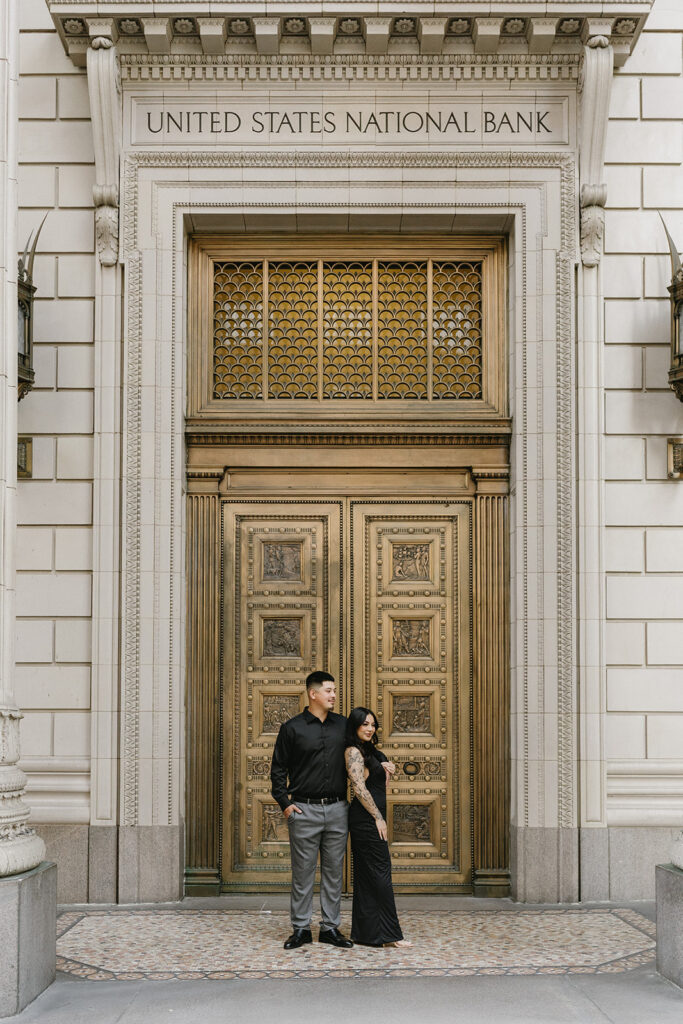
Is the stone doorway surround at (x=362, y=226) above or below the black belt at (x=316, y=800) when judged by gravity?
above

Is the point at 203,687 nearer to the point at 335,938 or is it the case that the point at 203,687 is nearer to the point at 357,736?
the point at 357,736

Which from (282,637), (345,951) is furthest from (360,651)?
(345,951)

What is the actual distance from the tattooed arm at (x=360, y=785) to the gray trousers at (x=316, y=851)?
0.27m

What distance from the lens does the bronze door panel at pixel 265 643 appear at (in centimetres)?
1120

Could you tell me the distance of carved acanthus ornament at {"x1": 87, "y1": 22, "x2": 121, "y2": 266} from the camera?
10.9m

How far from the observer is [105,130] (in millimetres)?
11008

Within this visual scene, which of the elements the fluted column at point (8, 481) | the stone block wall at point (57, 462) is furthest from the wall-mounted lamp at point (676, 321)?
the fluted column at point (8, 481)

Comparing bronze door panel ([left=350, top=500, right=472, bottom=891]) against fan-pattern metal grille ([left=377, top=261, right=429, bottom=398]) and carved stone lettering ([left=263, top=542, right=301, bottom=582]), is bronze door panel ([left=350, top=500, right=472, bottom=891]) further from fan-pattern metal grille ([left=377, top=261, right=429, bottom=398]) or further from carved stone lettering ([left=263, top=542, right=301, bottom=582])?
fan-pattern metal grille ([left=377, top=261, right=429, bottom=398])

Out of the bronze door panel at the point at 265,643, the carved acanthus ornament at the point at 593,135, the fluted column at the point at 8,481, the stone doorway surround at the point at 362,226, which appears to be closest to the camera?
the fluted column at the point at 8,481

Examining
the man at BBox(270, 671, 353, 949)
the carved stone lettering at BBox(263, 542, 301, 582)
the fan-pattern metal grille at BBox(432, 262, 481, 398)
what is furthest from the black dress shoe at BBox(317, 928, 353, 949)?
the fan-pattern metal grille at BBox(432, 262, 481, 398)

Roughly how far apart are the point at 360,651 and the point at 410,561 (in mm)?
985

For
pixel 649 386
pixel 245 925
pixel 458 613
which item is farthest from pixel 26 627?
pixel 649 386

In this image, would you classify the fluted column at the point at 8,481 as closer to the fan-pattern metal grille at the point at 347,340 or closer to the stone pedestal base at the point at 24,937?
the stone pedestal base at the point at 24,937

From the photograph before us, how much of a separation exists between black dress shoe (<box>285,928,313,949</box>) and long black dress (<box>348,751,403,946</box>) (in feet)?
1.13
